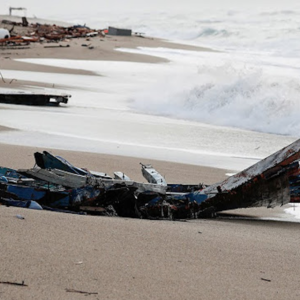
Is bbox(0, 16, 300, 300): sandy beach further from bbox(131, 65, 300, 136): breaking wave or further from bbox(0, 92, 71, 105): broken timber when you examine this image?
bbox(0, 92, 71, 105): broken timber

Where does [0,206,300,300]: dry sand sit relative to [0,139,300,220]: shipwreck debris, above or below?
below

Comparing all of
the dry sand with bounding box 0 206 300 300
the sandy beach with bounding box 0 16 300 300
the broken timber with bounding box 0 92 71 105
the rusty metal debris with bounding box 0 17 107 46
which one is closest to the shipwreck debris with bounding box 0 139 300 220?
the sandy beach with bounding box 0 16 300 300

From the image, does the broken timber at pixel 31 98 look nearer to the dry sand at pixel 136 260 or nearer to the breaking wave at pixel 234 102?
the breaking wave at pixel 234 102

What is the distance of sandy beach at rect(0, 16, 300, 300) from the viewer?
3.16m

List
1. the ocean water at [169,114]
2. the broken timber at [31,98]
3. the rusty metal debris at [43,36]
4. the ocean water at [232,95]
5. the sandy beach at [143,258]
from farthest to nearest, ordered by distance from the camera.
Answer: the rusty metal debris at [43,36]
the ocean water at [232,95]
the broken timber at [31,98]
the ocean water at [169,114]
the sandy beach at [143,258]

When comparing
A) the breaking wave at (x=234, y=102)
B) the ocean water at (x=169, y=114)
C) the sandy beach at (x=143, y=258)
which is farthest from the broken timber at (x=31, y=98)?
the sandy beach at (x=143, y=258)

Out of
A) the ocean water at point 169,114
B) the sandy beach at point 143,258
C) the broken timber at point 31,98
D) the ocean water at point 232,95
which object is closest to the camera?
the sandy beach at point 143,258

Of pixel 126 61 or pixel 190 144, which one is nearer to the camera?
pixel 190 144

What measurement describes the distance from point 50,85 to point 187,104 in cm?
391

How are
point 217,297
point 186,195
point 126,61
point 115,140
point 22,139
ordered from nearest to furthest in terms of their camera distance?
point 217,297 → point 186,195 → point 22,139 → point 115,140 → point 126,61

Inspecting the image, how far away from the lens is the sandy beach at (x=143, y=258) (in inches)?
124

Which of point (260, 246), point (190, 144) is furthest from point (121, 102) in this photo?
point (260, 246)

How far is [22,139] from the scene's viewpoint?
364 inches

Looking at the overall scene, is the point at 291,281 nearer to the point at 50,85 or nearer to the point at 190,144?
the point at 190,144
